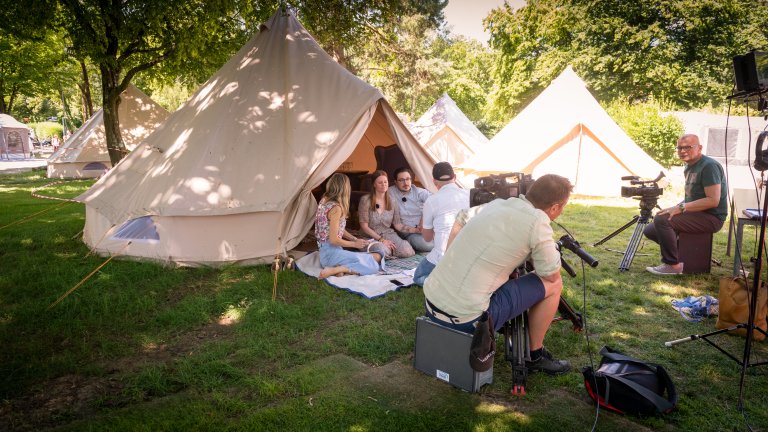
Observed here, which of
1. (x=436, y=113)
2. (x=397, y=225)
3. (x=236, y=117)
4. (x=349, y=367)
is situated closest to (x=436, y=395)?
(x=349, y=367)

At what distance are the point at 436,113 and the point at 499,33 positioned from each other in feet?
37.2

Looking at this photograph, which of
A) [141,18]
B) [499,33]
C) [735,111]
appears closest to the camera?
[141,18]

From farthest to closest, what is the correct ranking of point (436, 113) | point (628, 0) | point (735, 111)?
point (628, 0) → point (735, 111) → point (436, 113)

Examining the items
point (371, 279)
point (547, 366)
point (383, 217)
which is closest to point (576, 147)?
point (383, 217)

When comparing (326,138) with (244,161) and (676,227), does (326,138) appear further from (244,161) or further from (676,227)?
(676,227)

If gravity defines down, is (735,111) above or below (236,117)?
above

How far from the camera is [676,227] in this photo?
5445 mm

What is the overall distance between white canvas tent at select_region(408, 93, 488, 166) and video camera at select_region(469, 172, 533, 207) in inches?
558

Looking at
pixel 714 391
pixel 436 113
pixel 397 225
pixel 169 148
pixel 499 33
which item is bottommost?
pixel 714 391

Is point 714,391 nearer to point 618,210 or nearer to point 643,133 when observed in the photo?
point 618,210

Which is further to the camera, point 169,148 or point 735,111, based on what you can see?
point 735,111

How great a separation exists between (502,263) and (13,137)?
34366 millimetres

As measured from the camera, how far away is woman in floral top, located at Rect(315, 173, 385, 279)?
17.3ft

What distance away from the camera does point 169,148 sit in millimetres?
6047
